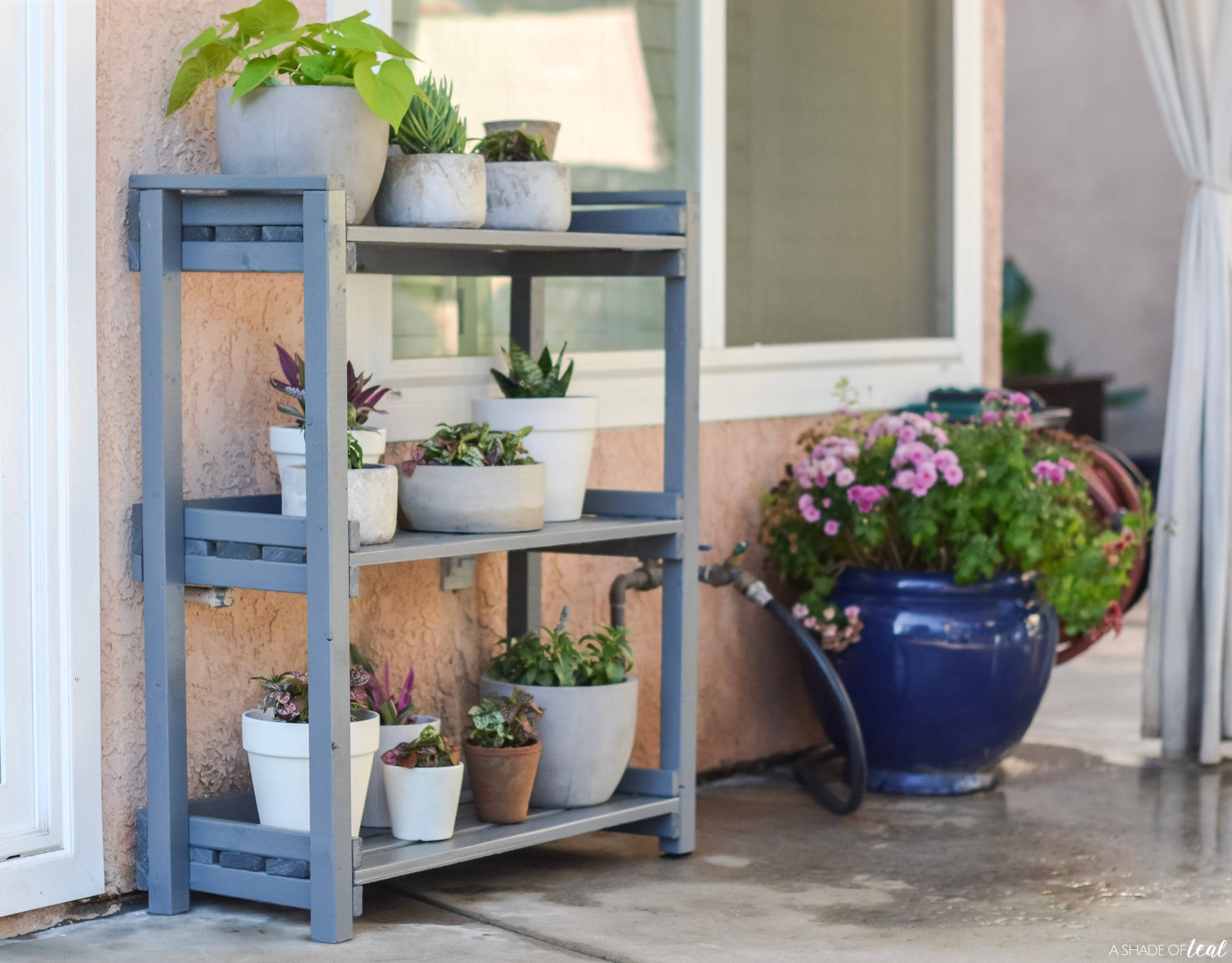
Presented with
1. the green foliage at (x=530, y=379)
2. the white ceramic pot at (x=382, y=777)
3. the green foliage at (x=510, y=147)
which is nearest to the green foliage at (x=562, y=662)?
the white ceramic pot at (x=382, y=777)

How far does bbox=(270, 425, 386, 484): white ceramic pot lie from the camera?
2.46 metres

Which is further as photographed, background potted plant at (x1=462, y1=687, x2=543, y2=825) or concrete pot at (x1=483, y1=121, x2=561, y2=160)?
concrete pot at (x1=483, y1=121, x2=561, y2=160)

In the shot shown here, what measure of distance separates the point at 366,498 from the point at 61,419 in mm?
448

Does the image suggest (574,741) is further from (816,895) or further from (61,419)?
(61,419)

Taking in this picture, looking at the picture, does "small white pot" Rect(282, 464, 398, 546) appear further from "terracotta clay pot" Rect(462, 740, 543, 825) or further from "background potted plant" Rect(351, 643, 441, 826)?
"terracotta clay pot" Rect(462, 740, 543, 825)

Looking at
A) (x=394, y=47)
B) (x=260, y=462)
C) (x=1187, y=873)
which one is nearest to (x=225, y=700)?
(x=260, y=462)

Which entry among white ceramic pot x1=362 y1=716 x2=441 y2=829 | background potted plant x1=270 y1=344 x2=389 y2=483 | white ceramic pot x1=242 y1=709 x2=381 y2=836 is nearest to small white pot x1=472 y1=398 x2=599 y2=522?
background potted plant x1=270 y1=344 x2=389 y2=483

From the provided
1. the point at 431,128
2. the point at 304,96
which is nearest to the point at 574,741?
the point at 431,128

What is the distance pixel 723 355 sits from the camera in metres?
3.56

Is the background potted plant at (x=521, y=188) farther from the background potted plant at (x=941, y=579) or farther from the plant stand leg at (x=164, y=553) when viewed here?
the background potted plant at (x=941, y=579)

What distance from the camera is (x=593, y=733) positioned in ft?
9.20

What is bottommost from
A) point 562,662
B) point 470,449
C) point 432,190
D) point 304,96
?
point 562,662

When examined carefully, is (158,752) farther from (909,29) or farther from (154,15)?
(909,29)

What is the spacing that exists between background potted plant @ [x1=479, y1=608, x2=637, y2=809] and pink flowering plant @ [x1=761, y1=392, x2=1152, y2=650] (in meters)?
0.66
